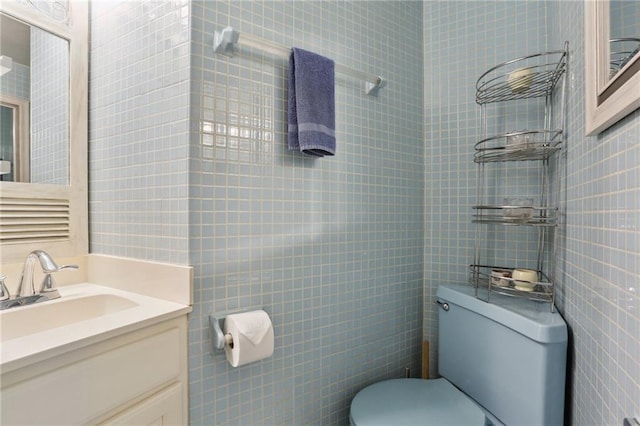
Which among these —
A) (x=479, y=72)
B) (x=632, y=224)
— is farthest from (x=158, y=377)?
(x=479, y=72)

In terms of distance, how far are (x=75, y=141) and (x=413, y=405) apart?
153cm

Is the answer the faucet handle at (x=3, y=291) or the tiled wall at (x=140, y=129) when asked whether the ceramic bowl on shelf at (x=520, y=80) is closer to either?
the tiled wall at (x=140, y=129)

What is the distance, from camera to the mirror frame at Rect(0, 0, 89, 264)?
117 centimetres

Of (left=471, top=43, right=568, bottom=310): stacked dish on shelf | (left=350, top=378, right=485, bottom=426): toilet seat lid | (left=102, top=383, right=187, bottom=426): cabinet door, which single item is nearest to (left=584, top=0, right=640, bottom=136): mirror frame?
(left=471, top=43, right=568, bottom=310): stacked dish on shelf

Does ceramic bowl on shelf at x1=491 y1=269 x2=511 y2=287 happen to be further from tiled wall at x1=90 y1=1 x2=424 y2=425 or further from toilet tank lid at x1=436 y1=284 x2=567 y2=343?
tiled wall at x1=90 y1=1 x2=424 y2=425

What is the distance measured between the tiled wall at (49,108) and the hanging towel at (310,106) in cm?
80

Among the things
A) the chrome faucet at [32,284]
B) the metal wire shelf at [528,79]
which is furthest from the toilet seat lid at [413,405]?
the metal wire shelf at [528,79]

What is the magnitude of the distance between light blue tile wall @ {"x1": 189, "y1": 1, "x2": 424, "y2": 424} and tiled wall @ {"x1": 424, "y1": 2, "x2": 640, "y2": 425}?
10cm

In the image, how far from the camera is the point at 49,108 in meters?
1.20

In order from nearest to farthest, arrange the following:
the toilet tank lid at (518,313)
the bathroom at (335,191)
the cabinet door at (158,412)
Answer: the cabinet door at (158,412) → the bathroom at (335,191) → the toilet tank lid at (518,313)

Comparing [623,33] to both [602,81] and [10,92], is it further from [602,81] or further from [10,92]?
[10,92]

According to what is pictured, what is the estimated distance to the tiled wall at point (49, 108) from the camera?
117cm

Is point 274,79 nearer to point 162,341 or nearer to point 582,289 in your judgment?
point 162,341

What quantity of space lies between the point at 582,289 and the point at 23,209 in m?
1.70
